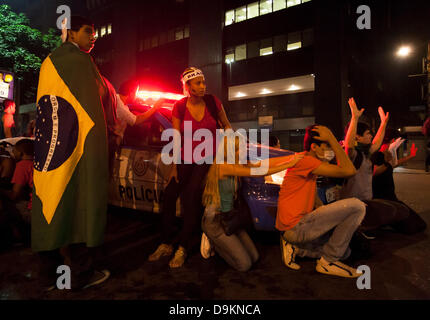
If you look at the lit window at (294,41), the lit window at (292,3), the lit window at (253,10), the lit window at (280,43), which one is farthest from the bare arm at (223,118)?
the lit window at (253,10)

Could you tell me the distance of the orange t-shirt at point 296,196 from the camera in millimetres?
2596

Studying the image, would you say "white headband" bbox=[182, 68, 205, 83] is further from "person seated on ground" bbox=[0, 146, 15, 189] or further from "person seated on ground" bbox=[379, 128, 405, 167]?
"person seated on ground" bbox=[379, 128, 405, 167]

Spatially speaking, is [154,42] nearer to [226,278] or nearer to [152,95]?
[152,95]

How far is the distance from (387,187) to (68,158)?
12.9 ft

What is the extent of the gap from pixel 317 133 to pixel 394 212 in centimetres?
182

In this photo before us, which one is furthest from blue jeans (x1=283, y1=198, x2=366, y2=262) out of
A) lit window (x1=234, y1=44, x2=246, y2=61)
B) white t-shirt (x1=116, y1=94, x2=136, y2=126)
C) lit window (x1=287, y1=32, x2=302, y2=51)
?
lit window (x1=234, y1=44, x2=246, y2=61)

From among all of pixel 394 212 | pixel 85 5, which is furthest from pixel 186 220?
pixel 85 5

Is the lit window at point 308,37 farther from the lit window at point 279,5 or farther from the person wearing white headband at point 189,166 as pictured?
the person wearing white headband at point 189,166

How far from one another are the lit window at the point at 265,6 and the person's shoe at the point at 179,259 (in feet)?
78.9

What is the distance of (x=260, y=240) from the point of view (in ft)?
11.9

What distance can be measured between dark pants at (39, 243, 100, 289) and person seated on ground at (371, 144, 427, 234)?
3536mm

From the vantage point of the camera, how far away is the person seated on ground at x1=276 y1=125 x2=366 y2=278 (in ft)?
8.10

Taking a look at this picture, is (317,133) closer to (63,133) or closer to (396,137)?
(63,133)

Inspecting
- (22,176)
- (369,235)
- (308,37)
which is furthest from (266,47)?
(22,176)
